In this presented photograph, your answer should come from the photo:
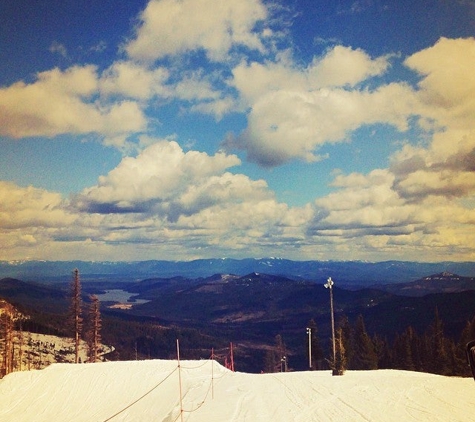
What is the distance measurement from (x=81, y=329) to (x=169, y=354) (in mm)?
152595

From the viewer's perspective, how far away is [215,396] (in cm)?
2305

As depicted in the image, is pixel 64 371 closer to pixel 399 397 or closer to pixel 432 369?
pixel 399 397

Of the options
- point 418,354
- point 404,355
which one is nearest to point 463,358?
point 404,355

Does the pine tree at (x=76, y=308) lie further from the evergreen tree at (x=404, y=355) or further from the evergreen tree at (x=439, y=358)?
the evergreen tree at (x=439, y=358)

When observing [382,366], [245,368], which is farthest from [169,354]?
[382,366]

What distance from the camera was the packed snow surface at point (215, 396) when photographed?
17.3 metres

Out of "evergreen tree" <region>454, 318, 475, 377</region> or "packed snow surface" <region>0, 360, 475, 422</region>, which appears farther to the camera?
"evergreen tree" <region>454, 318, 475, 377</region>

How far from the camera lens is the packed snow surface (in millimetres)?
17297

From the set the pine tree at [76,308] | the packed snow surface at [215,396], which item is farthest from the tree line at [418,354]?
the pine tree at [76,308]

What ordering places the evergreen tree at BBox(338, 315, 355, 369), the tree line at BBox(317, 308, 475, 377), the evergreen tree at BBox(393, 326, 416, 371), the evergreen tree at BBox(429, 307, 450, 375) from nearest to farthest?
the tree line at BBox(317, 308, 475, 377)
the evergreen tree at BBox(429, 307, 450, 375)
the evergreen tree at BBox(393, 326, 416, 371)
the evergreen tree at BBox(338, 315, 355, 369)

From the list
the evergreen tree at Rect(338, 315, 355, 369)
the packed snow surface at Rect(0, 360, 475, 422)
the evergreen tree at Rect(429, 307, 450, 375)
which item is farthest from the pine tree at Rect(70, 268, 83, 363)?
the evergreen tree at Rect(429, 307, 450, 375)

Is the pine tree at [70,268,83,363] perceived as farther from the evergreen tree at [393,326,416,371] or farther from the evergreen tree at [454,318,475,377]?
the evergreen tree at [454,318,475,377]

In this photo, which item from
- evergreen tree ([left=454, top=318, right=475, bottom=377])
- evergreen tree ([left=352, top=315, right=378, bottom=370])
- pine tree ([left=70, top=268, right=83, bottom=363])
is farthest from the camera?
evergreen tree ([left=352, top=315, right=378, bottom=370])

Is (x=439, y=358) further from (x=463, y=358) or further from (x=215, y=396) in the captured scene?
(x=215, y=396)
